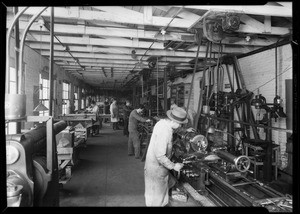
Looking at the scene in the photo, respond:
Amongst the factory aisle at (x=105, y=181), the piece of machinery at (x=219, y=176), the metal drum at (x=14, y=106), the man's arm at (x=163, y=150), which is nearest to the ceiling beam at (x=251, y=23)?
the piece of machinery at (x=219, y=176)

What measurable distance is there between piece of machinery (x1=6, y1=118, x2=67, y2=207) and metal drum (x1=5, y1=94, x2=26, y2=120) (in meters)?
0.22

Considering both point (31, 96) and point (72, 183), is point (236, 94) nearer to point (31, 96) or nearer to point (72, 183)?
point (72, 183)

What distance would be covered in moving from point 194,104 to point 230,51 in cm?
424

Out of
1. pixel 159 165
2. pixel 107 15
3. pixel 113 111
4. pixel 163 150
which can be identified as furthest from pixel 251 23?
pixel 113 111

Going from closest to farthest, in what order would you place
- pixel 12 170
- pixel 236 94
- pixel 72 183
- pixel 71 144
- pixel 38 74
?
pixel 12 170
pixel 72 183
pixel 71 144
pixel 236 94
pixel 38 74

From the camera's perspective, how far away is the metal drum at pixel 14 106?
164cm

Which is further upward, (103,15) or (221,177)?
(103,15)

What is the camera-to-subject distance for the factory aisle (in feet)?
12.6

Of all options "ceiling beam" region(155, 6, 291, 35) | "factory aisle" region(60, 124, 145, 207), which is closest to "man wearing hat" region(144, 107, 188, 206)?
"factory aisle" region(60, 124, 145, 207)

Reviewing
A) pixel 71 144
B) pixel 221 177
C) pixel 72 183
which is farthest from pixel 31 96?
pixel 221 177

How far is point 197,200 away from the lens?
11.6 ft

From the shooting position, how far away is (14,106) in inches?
65.8

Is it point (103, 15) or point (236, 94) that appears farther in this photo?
point (236, 94)

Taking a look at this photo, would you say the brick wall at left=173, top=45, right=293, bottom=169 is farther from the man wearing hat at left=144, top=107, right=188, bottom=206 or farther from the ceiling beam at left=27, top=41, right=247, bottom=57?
the man wearing hat at left=144, top=107, right=188, bottom=206
